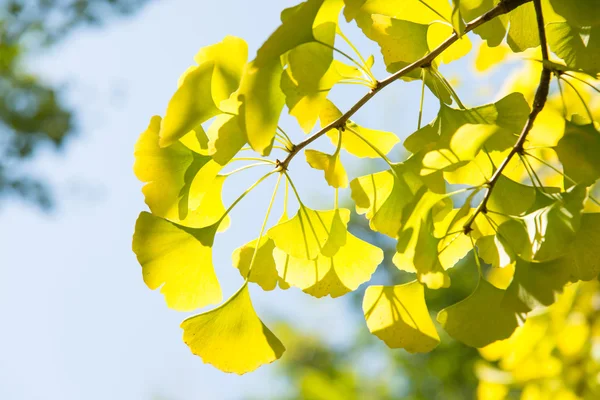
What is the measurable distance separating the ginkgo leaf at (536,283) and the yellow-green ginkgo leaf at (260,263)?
Result: 0.59ft

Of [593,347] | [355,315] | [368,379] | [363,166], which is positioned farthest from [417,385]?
[593,347]

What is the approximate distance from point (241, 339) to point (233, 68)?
20 cm

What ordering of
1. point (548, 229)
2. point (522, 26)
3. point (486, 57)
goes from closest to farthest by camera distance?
point (548, 229) < point (522, 26) < point (486, 57)

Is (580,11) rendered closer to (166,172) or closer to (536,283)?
(536,283)

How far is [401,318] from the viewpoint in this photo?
0.45 m

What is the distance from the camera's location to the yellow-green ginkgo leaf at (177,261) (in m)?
0.44

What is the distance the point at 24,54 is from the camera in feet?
12.4

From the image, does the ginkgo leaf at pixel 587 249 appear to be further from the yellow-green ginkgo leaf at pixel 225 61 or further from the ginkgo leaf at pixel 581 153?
the yellow-green ginkgo leaf at pixel 225 61

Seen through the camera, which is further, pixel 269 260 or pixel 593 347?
pixel 593 347

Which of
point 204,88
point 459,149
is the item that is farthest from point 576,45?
point 204,88

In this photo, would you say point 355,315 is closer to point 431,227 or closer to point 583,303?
point 583,303

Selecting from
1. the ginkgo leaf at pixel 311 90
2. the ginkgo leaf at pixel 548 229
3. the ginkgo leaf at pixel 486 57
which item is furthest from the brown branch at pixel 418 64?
the ginkgo leaf at pixel 486 57

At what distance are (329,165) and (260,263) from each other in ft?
0.32

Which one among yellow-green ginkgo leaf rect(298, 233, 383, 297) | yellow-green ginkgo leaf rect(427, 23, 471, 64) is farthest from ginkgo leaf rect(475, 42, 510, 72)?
yellow-green ginkgo leaf rect(298, 233, 383, 297)
